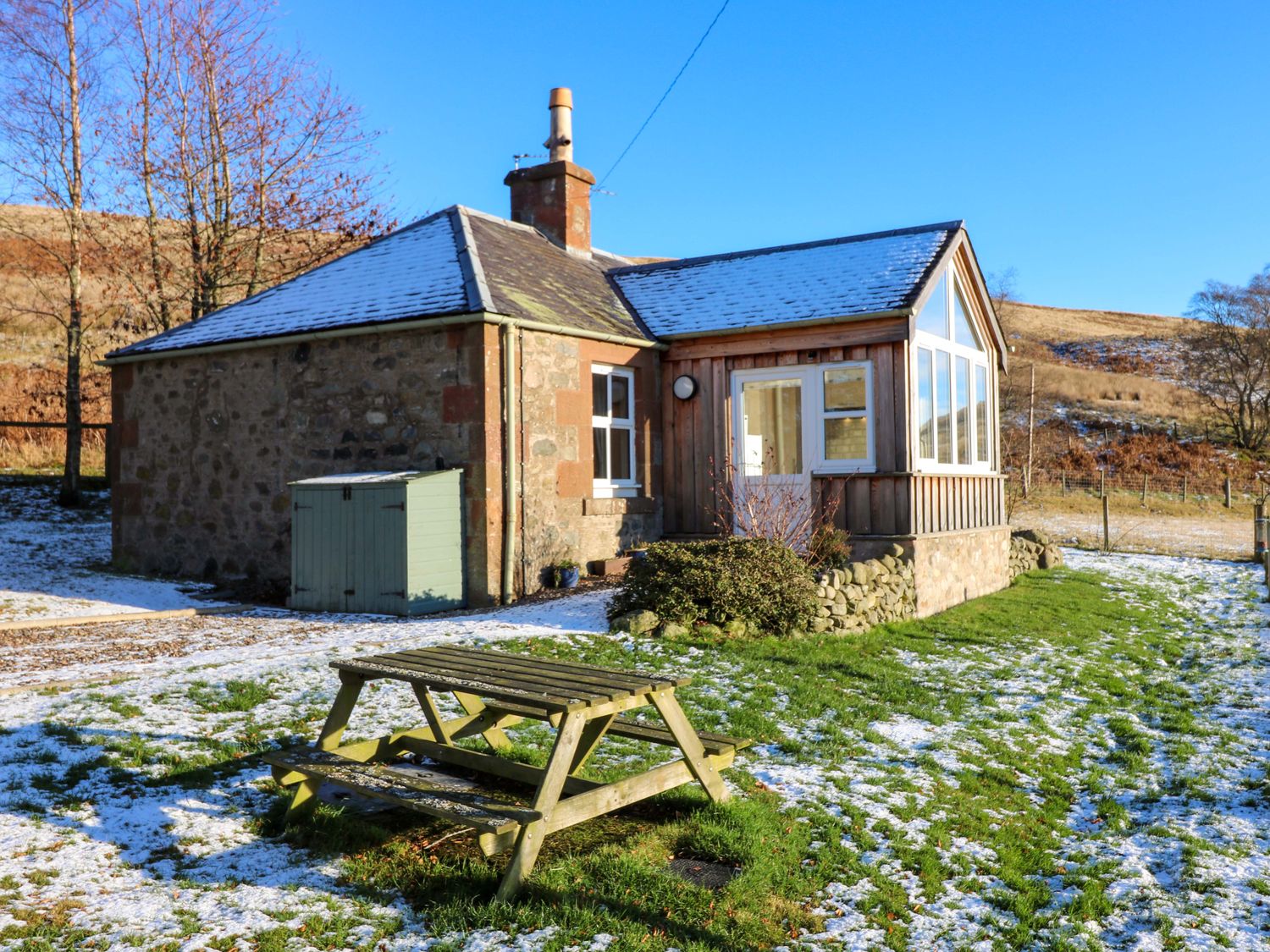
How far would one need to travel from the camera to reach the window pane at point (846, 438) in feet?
42.9

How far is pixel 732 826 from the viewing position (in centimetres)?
479

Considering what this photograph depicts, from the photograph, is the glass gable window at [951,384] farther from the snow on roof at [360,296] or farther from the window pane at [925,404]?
the snow on roof at [360,296]

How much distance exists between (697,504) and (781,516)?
236 cm

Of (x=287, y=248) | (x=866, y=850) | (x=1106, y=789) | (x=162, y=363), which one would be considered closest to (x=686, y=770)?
(x=866, y=850)

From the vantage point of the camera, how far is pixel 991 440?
15914 millimetres

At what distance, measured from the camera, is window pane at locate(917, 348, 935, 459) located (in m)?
13.0

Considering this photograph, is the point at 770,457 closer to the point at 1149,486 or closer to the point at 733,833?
the point at 733,833

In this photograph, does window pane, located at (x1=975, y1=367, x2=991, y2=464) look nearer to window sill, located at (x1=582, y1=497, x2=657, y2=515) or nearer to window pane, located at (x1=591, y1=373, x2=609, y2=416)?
window sill, located at (x1=582, y1=497, x2=657, y2=515)

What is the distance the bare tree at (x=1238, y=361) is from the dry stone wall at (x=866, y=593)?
3683 cm

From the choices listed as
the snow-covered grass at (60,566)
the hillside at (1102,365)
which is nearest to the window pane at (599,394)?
the snow-covered grass at (60,566)

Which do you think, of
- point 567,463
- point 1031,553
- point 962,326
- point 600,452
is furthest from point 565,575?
point 1031,553

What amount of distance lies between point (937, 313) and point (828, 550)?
425cm

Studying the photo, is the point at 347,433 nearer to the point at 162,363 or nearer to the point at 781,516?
the point at 162,363

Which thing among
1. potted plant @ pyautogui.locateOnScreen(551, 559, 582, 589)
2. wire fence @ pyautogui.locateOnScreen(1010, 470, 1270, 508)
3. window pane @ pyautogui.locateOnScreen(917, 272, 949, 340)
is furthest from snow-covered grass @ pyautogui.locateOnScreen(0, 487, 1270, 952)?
wire fence @ pyautogui.locateOnScreen(1010, 470, 1270, 508)
